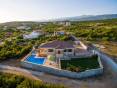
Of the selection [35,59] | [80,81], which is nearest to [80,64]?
[80,81]

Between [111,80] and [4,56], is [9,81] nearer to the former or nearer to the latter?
[111,80]

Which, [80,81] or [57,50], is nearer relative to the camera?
[80,81]

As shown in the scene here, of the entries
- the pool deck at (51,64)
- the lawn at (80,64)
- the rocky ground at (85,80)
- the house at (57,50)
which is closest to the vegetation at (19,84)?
the rocky ground at (85,80)

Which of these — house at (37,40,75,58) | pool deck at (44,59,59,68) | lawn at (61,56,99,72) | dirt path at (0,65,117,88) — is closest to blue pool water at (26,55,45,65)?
pool deck at (44,59,59,68)

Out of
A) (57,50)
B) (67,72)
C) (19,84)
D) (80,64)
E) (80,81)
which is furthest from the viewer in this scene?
(57,50)

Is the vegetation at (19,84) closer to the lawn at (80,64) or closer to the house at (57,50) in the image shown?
the lawn at (80,64)

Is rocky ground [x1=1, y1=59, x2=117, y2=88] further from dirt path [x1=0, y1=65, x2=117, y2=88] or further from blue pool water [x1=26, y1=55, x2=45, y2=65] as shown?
blue pool water [x1=26, y1=55, x2=45, y2=65]

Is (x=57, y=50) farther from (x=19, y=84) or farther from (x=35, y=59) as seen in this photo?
(x=19, y=84)

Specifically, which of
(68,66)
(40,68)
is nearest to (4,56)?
(40,68)
